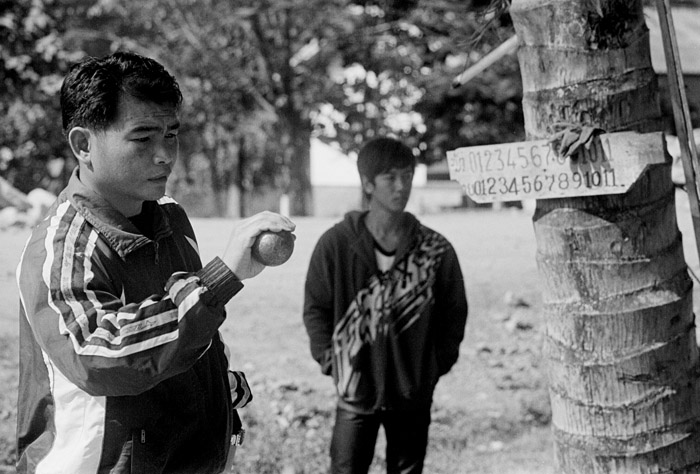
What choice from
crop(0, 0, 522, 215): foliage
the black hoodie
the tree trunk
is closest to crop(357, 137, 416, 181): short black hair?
the black hoodie

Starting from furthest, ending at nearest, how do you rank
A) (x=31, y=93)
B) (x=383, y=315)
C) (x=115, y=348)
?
(x=31, y=93) < (x=383, y=315) < (x=115, y=348)

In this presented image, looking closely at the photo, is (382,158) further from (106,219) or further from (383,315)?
(106,219)

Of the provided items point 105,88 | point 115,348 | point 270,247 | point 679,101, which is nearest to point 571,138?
point 679,101

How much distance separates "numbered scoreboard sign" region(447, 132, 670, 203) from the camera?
9.59 feet

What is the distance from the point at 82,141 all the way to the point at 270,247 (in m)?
0.56

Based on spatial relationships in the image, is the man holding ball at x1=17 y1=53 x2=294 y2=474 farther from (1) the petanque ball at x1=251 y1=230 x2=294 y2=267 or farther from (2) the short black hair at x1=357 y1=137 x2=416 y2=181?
(2) the short black hair at x1=357 y1=137 x2=416 y2=181

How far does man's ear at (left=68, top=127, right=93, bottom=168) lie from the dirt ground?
3.19 meters

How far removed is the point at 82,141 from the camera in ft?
7.69

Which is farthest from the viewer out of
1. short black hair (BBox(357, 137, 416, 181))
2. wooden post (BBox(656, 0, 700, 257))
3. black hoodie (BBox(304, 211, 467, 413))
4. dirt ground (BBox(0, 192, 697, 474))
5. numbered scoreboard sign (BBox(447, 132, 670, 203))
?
dirt ground (BBox(0, 192, 697, 474))

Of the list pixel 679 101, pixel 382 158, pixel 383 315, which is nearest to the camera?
pixel 679 101

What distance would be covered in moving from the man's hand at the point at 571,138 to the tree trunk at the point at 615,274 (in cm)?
3

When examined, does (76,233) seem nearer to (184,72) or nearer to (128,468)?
(128,468)

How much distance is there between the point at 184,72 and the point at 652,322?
53.3 ft

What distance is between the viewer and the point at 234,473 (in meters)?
5.22
